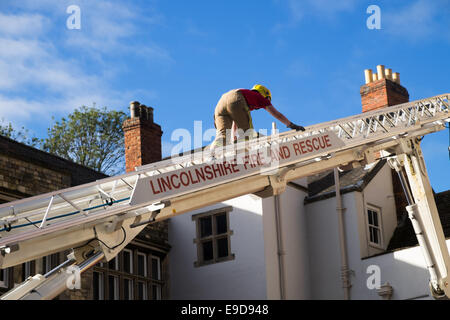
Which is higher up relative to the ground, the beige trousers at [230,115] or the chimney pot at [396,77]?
the chimney pot at [396,77]

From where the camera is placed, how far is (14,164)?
57.6 ft

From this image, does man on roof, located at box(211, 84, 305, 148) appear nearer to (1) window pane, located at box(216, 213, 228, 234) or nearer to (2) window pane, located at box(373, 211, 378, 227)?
(1) window pane, located at box(216, 213, 228, 234)

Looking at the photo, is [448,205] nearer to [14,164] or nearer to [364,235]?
[364,235]

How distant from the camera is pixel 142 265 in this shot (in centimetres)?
2164

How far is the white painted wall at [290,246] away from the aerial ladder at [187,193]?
608 centimetres

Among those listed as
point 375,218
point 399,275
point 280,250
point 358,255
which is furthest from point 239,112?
point 375,218

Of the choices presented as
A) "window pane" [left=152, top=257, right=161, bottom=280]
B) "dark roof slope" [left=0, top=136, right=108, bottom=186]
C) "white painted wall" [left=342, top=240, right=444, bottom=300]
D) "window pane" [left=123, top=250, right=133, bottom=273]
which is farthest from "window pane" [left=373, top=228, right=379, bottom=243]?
"dark roof slope" [left=0, top=136, right=108, bottom=186]

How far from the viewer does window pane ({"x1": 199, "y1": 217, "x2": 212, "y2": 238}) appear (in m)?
22.1

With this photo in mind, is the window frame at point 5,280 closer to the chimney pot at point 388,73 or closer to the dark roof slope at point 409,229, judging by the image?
the dark roof slope at point 409,229

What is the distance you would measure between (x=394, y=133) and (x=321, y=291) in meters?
7.87

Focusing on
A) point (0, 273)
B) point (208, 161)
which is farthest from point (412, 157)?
point (0, 273)

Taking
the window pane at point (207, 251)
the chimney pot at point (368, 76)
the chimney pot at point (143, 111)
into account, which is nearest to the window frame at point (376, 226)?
the window pane at point (207, 251)

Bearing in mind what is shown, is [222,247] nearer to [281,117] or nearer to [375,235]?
[375,235]

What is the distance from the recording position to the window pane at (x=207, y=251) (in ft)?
71.7
